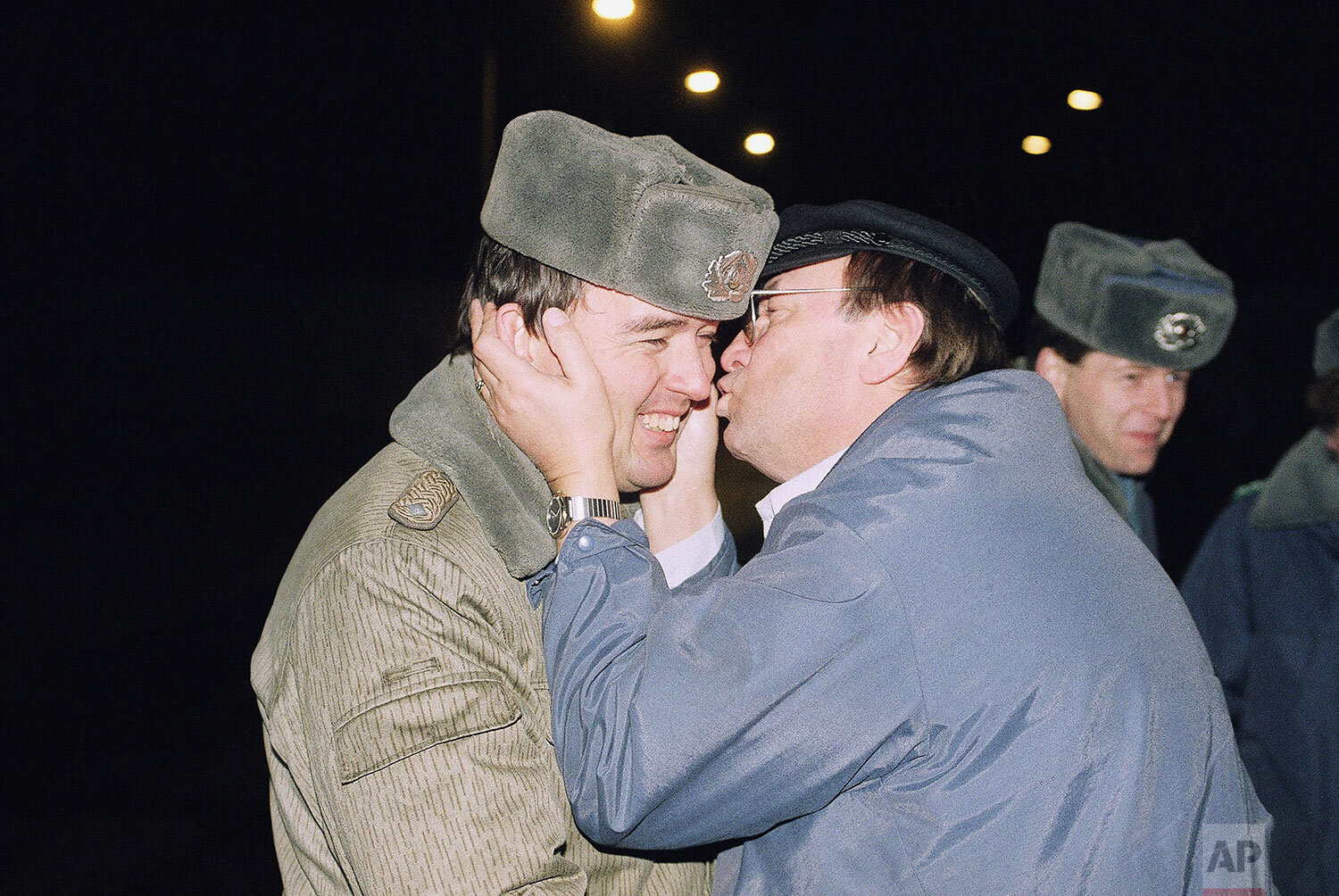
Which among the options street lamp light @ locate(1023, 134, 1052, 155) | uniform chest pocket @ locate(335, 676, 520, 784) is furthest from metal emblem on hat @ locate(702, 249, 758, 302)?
street lamp light @ locate(1023, 134, 1052, 155)

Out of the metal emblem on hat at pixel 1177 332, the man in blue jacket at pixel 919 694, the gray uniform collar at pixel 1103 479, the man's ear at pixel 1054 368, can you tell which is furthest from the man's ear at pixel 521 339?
the metal emblem on hat at pixel 1177 332

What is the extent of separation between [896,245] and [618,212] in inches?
21.4

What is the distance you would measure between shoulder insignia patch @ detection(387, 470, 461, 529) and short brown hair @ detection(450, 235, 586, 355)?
0.30 m

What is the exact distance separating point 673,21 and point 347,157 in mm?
4330

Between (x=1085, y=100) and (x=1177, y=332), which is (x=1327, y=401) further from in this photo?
(x=1085, y=100)

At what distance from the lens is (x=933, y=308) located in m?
1.86

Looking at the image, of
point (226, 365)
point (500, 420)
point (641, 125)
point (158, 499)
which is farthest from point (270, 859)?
point (226, 365)

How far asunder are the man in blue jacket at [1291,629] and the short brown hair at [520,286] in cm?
243

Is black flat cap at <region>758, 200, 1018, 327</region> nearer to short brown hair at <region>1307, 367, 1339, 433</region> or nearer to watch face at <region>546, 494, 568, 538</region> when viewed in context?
watch face at <region>546, 494, 568, 538</region>

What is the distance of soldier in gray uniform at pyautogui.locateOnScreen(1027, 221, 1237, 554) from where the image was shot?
320 cm

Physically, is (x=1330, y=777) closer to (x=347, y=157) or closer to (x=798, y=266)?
(x=798, y=266)

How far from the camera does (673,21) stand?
231 inches

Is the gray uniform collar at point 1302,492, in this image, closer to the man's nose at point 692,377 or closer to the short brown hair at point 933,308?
the short brown hair at point 933,308

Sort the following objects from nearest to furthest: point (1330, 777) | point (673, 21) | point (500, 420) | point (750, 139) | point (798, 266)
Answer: point (500, 420) → point (798, 266) → point (1330, 777) → point (673, 21) → point (750, 139)
